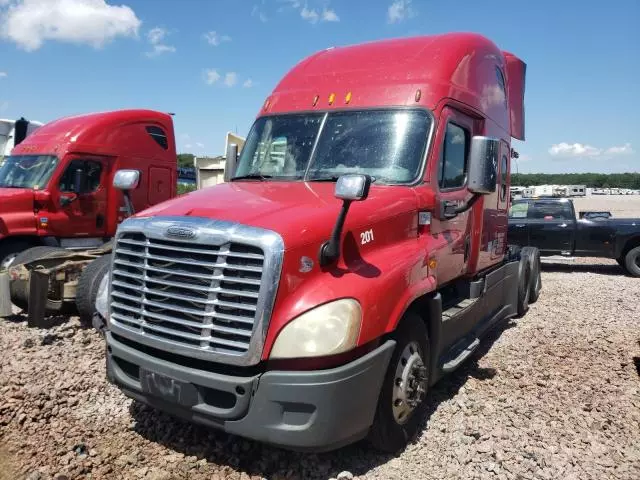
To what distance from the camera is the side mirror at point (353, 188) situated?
3.09m

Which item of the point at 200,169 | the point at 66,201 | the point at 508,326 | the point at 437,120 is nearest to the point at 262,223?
the point at 437,120

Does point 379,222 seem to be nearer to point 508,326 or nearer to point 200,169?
point 508,326

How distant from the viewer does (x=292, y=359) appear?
9.75ft

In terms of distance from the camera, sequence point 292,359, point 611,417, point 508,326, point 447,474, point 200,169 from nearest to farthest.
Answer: point 292,359 → point 447,474 → point 611,417 → point 508,326 → point 200,169

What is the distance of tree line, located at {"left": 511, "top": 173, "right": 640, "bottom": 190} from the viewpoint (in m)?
90.5

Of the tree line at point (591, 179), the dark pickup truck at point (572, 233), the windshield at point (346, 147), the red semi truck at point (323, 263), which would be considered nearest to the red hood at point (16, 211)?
the red semi truck at point (323, 263)

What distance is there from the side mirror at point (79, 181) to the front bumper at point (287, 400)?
22.5 feet

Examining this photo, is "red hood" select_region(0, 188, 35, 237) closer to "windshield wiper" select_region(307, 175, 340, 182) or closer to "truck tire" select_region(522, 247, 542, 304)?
"windshield wiper" select_region(307, 175, 340, 182)

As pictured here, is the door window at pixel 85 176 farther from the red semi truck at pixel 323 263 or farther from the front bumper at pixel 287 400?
the front bumper at pixel 287 400

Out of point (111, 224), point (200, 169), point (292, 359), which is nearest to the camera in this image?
point (292, 359)

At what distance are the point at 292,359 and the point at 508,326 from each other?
5.36 metres

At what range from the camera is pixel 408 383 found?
12.0 feet

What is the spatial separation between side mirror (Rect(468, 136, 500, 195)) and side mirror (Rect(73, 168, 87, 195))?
23.7 feet

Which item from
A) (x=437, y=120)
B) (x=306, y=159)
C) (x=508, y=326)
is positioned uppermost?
(x=437, y=120)
